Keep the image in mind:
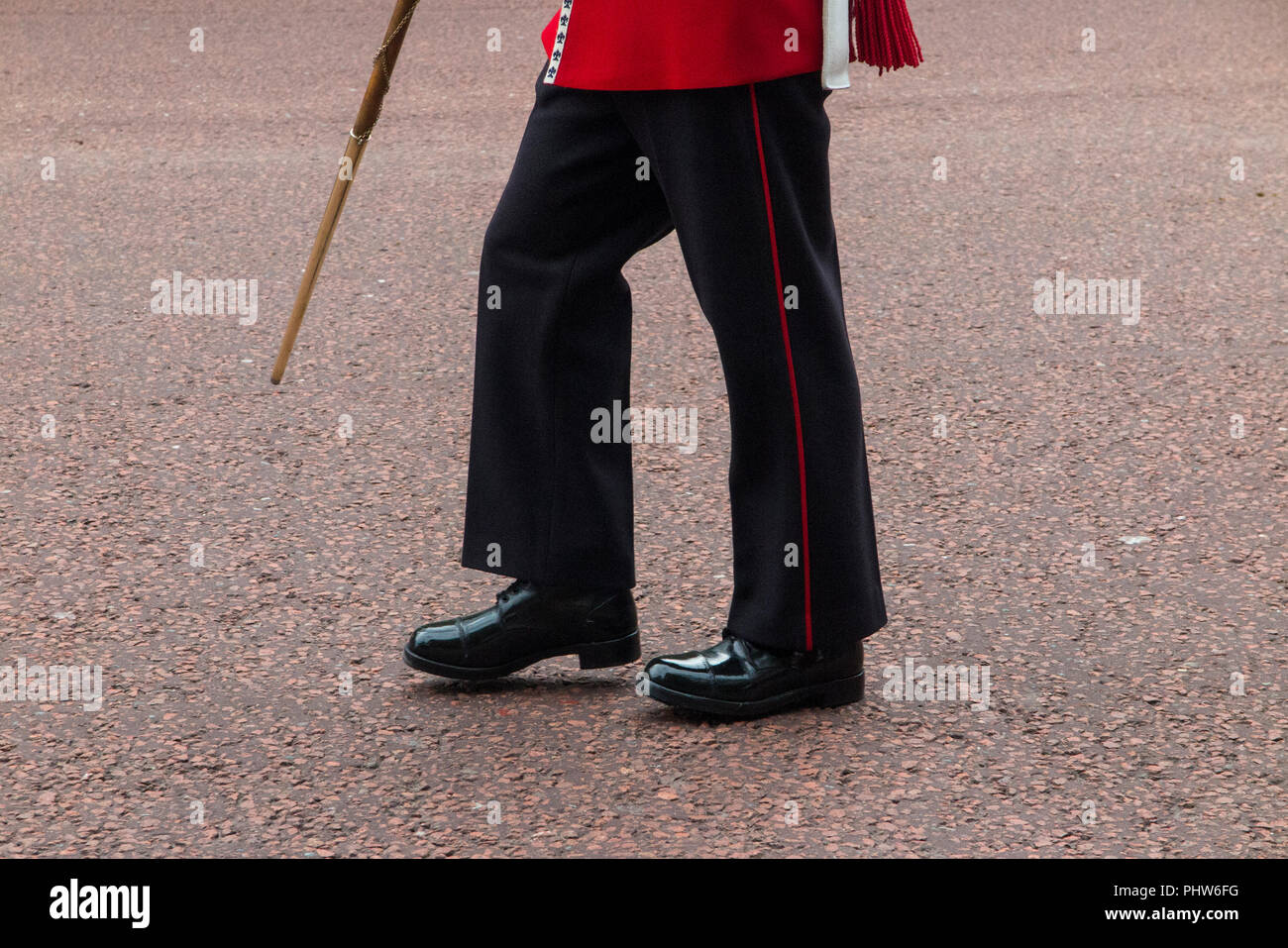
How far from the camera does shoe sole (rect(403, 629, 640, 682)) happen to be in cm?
299

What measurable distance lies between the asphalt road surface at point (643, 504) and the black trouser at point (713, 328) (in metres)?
0.27

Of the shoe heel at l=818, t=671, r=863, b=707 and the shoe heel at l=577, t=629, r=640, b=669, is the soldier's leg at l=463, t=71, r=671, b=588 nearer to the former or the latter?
the shoe heel at l=577, t=629, r=640, b=669

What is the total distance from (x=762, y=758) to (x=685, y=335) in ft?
7.88

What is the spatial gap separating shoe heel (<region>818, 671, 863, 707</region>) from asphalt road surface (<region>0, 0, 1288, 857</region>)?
0.12 feet

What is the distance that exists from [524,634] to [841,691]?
547 mm

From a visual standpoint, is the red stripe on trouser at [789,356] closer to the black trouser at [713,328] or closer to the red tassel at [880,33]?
the black trouser at [713,328]

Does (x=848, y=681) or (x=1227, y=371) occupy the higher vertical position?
(x=1227, y=371)

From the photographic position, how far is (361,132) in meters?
3.07

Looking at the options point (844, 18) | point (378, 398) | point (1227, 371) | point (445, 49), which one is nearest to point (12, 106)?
point (445, 49)

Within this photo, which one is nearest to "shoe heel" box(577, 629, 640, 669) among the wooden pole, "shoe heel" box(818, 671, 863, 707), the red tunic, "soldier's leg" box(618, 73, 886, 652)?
"soldier's leg" box(618, 73, 886, 652)

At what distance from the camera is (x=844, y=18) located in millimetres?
2670

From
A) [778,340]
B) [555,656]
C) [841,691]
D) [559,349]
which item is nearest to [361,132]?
[559,349]

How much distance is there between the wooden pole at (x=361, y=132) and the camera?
9.59 ft

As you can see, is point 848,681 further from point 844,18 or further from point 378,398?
point 378,398
